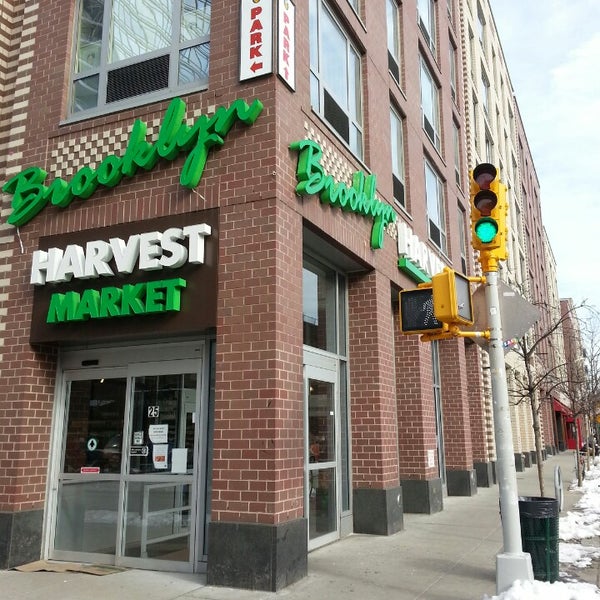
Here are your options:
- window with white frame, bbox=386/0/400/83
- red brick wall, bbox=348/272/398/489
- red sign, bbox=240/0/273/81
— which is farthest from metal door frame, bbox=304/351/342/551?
window with white frame, bbox=386/0/400/83

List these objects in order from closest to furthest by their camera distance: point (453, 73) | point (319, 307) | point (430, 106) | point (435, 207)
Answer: point (319, 307) → point (435, 207) → point (430, 106) → point (453, 73)

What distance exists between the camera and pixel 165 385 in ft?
25.2

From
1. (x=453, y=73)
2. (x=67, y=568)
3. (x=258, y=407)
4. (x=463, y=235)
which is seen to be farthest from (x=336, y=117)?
(x=453, y=73)

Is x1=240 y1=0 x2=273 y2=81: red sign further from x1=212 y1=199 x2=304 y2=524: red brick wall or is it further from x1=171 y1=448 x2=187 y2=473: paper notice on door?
x1=171 y1=448 x2=187 y2=473: paper notice on door

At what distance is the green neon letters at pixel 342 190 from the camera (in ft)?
24.7

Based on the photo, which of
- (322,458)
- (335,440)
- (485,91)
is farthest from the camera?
(485,91)

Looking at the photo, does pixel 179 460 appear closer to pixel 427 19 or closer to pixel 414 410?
pixel 414 410

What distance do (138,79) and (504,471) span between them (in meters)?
6.68

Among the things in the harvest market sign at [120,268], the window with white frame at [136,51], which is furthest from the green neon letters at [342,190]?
the window with white frame at [136,51]

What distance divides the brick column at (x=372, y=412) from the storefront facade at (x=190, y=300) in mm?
36

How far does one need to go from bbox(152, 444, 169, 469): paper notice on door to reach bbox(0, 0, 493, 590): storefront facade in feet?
0.09

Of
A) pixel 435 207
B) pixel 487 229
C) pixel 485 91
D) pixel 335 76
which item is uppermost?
pixel 485 91

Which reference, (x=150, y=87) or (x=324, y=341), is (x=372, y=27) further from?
(x=324, y=341)

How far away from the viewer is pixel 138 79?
8.43 m
